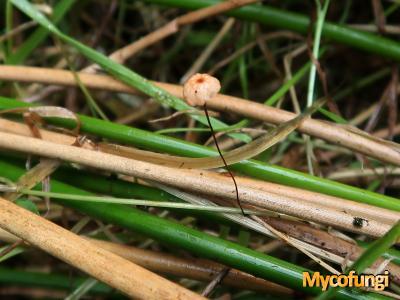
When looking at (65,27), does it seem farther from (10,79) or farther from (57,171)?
(57,171)

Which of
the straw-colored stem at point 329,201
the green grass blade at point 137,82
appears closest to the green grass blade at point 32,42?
the green grass blade at point 137,82

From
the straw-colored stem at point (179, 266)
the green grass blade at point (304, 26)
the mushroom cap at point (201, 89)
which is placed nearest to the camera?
the mushroom cap at point (201, 89)

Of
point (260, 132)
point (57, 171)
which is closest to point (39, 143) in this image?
point (57, 171)

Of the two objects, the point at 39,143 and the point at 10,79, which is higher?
the point at 10,79

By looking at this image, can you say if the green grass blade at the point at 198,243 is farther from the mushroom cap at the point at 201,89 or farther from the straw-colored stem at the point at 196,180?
the mushroom cap at the point at 201,89

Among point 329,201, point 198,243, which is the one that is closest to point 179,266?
point 198,243

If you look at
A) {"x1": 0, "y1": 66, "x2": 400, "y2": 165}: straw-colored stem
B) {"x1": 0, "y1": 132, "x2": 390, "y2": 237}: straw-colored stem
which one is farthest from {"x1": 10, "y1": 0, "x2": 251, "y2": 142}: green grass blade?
{"x1": 0, "y1": 132, "x2": 390, "y2": 237}: straw-colored stem

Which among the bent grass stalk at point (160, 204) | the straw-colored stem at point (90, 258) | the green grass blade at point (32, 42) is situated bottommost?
the straw-colored stem at point (90, 258)
